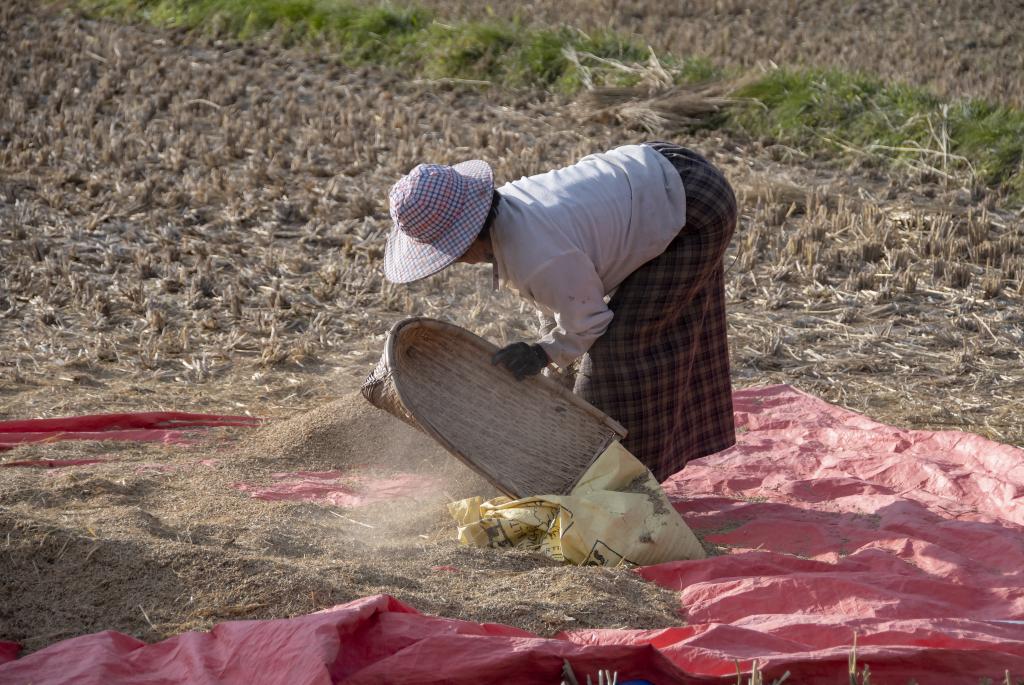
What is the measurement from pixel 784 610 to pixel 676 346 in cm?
108

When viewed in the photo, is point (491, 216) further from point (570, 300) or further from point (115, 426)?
point (115, 426)

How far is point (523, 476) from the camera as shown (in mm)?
3420

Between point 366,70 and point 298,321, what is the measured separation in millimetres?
5500

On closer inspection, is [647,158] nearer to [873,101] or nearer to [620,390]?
[620,390]

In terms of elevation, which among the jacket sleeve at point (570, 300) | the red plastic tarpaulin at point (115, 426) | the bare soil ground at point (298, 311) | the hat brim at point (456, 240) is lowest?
the red plastic tarpaulin at point (115, 426)

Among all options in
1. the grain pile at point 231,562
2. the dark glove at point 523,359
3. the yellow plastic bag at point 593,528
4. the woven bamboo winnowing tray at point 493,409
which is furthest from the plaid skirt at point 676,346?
the grain pile at point 231,562

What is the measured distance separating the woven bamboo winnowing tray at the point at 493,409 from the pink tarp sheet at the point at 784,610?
0.48m

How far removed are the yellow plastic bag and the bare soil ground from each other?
11cm

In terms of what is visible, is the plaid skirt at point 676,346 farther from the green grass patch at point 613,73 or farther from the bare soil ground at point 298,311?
the green grass patch at point 613,73

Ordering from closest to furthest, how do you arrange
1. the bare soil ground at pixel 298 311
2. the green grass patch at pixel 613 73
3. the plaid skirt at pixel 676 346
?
the bare soil ground at pixel 298 311
the plaid skirt at pixel 676 346
the green grass patch at pixel 613 73

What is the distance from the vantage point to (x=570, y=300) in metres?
3.18

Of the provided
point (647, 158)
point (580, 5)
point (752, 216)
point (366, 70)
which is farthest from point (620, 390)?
point (580, 5)

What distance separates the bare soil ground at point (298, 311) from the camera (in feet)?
9.11

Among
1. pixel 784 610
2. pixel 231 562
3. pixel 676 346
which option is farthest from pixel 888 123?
pixel 231 562
